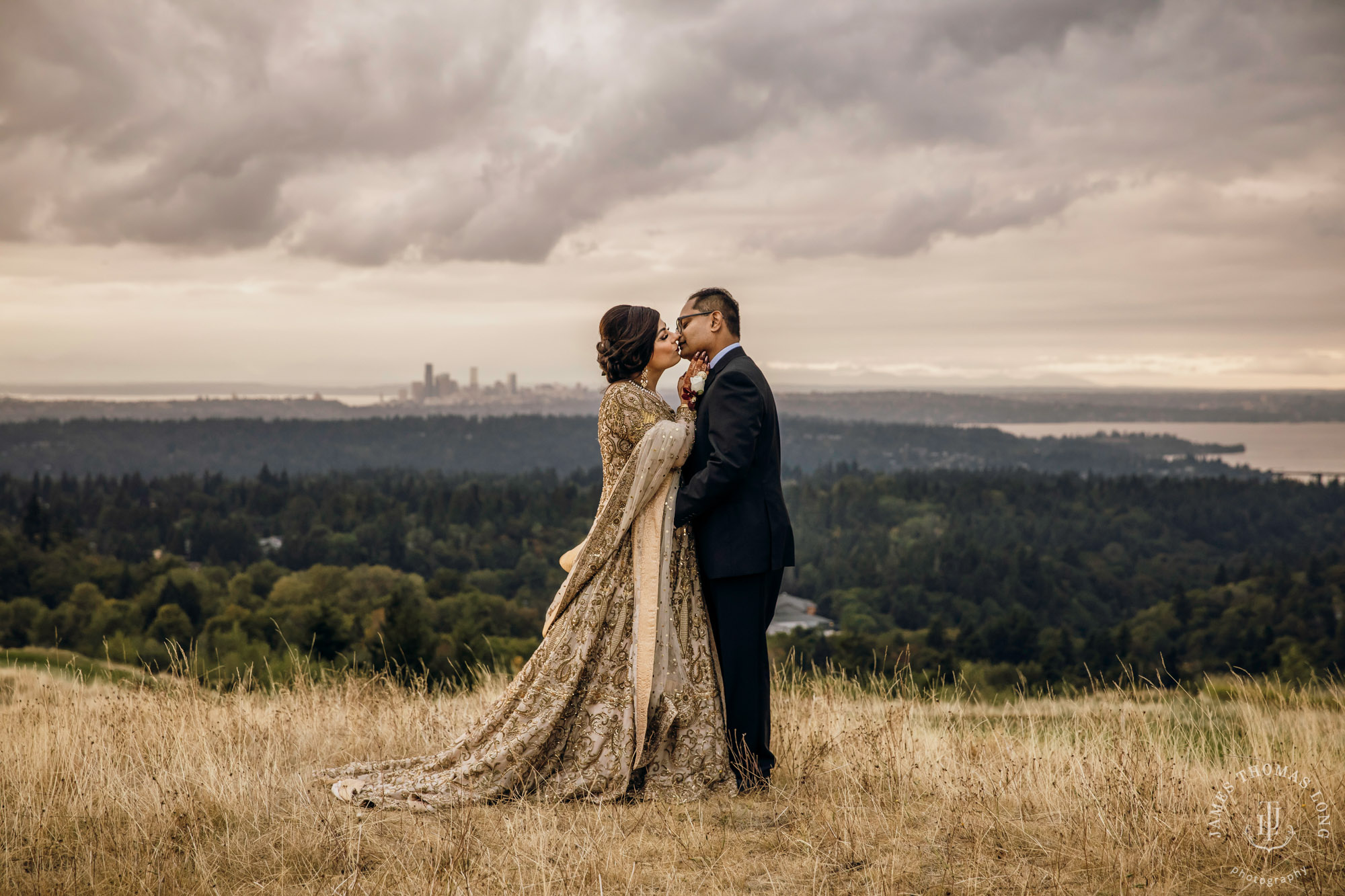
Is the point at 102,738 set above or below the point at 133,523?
above

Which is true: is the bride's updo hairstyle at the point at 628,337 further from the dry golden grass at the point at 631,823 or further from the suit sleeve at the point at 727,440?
the dry golden grass at the point at 631,823

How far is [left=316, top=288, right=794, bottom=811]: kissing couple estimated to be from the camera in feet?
15.3

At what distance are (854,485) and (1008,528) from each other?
20698 mm

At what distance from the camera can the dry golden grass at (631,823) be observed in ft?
12.5

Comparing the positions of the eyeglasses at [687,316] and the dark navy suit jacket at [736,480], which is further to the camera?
the eyeglasses at [687,316]

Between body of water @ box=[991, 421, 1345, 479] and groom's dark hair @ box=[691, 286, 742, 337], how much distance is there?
15241 centimetres

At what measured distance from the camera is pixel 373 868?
3.97m

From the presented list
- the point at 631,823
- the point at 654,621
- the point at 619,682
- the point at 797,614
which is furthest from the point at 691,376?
the point at 797,614

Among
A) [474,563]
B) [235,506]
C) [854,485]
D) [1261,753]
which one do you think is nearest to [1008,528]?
[854,485]

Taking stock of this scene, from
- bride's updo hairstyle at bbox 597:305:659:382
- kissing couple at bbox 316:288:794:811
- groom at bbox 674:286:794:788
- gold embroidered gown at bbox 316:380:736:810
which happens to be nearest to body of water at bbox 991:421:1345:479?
groom at bbox 674:286:794:788

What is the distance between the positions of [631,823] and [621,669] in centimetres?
76

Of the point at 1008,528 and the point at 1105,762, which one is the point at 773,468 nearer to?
the point at 1105,762

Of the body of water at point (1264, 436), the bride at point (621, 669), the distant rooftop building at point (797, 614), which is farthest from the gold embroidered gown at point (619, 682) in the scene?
the body of water at point (1264, 436)

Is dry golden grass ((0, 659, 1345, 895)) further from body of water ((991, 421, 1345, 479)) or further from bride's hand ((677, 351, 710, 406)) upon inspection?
body of water ((991, 421, 1345, 479))
